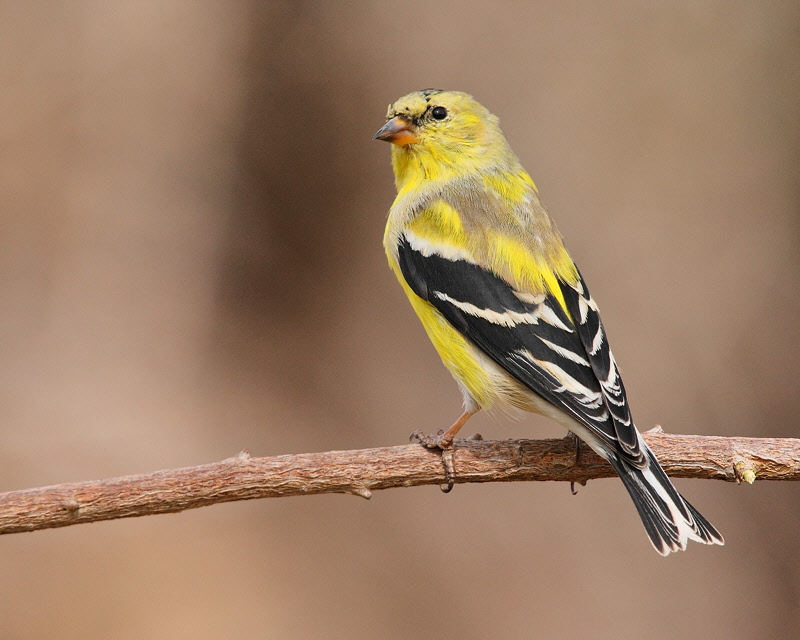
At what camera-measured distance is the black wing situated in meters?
2.97

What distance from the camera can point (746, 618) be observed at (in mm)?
6047

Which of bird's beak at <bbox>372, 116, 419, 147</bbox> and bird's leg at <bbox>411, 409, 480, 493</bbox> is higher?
bird's beak at <bbox>372, 116, 419, 147</bbox>

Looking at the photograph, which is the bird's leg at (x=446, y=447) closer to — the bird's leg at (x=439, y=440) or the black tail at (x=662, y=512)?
the bird's leg at (x=439, y=440)

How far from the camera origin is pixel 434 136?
401 centimetres

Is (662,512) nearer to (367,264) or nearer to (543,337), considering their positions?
(543,337)

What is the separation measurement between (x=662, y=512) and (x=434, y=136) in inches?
83.1

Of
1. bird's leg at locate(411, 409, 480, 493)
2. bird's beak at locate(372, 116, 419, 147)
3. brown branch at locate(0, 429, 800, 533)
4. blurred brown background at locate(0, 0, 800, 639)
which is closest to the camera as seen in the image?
brown branch at locate(0, 429, 800, 533)

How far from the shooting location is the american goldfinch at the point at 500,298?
9.65 ft

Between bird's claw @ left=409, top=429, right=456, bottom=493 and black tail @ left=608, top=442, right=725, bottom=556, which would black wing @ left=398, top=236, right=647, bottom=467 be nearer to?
black tail @ left=608, top=442, right=725, bottom=556

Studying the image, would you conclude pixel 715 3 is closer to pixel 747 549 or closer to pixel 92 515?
pixel 747 549

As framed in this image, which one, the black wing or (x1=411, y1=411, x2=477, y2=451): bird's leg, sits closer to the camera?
the black wing

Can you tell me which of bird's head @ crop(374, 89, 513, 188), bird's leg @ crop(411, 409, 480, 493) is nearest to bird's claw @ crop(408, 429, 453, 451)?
bird's leg @ crop(411, 409, 480, 493)

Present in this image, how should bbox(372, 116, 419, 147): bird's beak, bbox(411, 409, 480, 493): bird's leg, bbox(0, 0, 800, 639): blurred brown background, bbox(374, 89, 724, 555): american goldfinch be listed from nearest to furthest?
bbox(374, 89, 724, 555): american goldfinch, bbox(411, 409, 480, 493): bird's leg, bbox(372, 116, 419, 147): bird's beak, bbox(0, 0, 800, 639): blurred brown background

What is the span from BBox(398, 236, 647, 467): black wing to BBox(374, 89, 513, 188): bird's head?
0.66 meters
